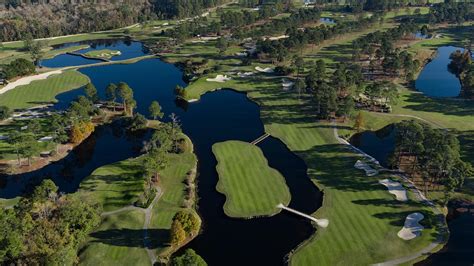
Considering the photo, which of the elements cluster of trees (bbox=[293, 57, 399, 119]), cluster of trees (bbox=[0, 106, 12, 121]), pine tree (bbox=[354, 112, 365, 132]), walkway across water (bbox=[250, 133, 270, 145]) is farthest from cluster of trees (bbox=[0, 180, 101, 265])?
cluster of trees (bbox=[293, 57, 399, 119])

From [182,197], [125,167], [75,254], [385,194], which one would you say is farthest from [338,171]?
[75,254]

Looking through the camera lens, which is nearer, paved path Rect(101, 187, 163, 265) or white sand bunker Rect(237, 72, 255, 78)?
paved path Rect(101, 187, 163, 265)

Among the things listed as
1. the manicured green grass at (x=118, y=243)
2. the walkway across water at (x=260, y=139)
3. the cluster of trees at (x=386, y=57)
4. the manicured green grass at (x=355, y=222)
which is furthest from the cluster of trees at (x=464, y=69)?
the manicured green grass at (x=118, y=243)

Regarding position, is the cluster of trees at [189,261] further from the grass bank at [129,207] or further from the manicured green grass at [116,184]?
the manicured green grass at [116,184]

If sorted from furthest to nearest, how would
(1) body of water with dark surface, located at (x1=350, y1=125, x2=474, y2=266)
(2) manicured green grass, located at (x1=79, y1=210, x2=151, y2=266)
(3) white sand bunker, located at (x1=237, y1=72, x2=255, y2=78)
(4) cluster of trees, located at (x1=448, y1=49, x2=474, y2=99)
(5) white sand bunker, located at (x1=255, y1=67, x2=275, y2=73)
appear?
1. (5) white sand bunker, located at (x1=255, y1=67, x2=275, y2=73)
2. (3) white sand bunker, located at (x1=237, y1=72, x2=255, y2=78)
3. (4) cluster of trees, located at (x1=448, y1=49, x2=474, y2=99)
4. (2) manicured green grass, located at (x1=79, y1=210, x2=151, y2=266)
5. (1) body of water with dark surface, located at (x1=350, y1=125, x2=474, y2=266)

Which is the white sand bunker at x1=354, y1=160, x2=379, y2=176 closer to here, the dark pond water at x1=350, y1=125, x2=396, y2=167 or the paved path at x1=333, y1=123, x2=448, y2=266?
the dark pond water at x1=350, y1=125, x2=396, y2=167

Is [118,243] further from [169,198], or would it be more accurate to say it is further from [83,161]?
[83,161]

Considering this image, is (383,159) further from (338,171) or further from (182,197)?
(182,197)
